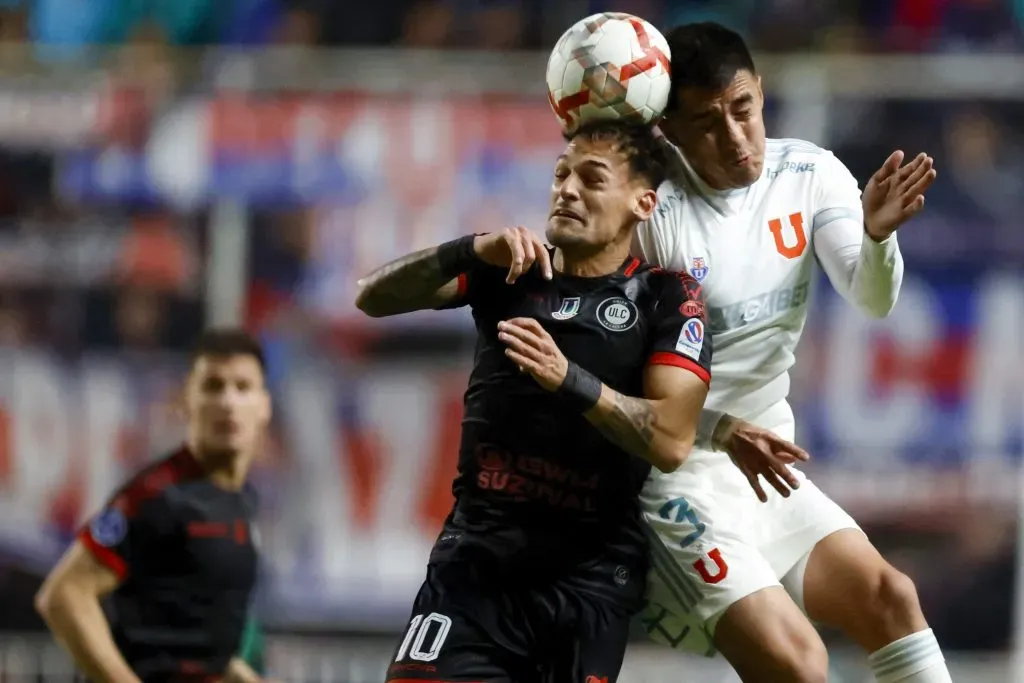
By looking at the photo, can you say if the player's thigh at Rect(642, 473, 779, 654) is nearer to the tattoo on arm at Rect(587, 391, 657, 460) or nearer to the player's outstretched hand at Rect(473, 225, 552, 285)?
the tattoo on arm at Rect(587, 391, 657, 460)

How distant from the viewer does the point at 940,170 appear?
6977 mm

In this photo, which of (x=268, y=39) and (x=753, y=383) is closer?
(x=753, y=383)

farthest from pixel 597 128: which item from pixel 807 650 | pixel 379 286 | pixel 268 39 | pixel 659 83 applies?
pixel 268 39

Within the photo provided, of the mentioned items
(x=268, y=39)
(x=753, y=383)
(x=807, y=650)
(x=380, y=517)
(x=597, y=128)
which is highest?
(x=268, y=39)

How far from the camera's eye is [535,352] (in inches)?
132

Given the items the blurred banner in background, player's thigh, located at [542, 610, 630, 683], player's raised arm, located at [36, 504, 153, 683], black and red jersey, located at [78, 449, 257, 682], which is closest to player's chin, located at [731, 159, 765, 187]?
player's thigh, located at [542, 610, 630, 683]

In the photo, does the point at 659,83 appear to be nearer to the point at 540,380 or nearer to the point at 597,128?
the point at 597,128

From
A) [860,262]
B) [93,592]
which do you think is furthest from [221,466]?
[860,262]

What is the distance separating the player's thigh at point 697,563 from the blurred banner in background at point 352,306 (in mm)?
2988

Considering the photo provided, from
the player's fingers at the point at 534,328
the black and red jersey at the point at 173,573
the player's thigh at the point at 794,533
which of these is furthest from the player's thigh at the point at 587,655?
the black and red jersey at the point at 173,573

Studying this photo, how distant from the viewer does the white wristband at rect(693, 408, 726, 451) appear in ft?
12.5

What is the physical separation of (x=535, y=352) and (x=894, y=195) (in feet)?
3.32

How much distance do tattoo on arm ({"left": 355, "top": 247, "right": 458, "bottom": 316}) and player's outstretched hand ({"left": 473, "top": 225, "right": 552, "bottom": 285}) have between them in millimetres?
133

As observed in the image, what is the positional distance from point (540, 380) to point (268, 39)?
4.74 meters
